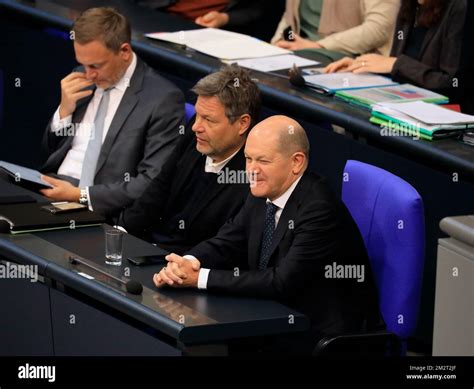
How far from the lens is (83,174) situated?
201 inches

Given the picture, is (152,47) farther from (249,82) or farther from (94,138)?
(249,82)

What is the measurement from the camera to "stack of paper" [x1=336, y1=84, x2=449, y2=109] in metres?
4.90

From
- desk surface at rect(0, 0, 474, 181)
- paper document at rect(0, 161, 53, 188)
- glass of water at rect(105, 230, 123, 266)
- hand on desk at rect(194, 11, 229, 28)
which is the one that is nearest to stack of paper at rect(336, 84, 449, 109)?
desk surface at rect(0, 0, 474, 181)

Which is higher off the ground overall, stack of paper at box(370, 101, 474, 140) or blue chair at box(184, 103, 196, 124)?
stack of paper at box(370, 101, 474, 140)

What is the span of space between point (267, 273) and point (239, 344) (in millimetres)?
307

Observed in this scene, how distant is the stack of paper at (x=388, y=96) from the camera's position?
4.90 meters

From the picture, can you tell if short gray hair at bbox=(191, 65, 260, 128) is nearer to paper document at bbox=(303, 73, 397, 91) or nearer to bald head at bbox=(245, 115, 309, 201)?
bald head at bbox=(245, 115, 309, 201)

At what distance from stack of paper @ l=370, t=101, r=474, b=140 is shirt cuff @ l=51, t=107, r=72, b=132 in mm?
1328

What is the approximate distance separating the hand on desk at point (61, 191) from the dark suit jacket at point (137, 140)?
0.22 feet

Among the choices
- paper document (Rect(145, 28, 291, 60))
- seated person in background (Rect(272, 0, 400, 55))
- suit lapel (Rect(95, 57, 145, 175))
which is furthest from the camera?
seated person in background (Rect(272, 0, 400, 55))

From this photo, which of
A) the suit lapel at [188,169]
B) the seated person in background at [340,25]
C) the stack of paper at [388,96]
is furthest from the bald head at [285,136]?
the seated person in background at [340,25]

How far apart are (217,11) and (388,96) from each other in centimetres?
208

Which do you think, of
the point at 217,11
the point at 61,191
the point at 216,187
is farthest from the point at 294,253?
the point at 217,11

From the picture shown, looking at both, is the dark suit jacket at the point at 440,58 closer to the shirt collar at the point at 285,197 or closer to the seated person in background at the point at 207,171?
the seated person in background at the point at 207,171
